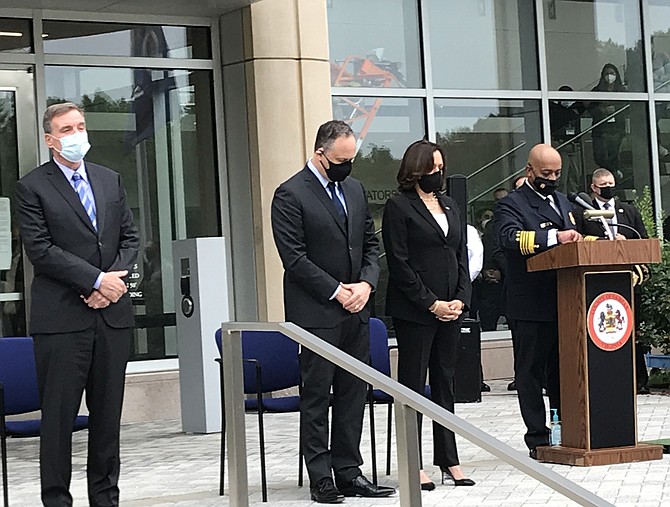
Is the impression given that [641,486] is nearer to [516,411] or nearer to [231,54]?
[516,411]

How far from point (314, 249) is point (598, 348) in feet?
5.91

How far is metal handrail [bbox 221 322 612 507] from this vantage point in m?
3.48

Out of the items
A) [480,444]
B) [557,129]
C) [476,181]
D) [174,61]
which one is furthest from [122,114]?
[480,444]

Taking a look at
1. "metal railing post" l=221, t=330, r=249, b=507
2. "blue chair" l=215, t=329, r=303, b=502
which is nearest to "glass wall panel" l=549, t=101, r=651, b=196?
"blue chair" l=215, t=329, r=303, b=502

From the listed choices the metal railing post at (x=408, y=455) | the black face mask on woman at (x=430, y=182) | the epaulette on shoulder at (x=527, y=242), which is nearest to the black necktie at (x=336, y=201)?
the black face mask on woman at (x=430, y=182)

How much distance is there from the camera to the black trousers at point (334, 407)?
22.7ft

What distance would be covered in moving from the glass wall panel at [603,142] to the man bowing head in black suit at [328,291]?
766cm

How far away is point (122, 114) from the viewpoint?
11.9 metres

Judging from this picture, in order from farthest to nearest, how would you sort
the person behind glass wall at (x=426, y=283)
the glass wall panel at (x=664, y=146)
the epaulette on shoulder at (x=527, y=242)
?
1. the glass wall panel at (x=664, y=146)
2. the epaulette on shoulder at (x=527, y=242)
3. the person behind glass wall at (x=426, y=283)

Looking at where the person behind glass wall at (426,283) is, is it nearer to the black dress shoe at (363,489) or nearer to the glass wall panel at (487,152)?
the black dress shoe at (363,489)

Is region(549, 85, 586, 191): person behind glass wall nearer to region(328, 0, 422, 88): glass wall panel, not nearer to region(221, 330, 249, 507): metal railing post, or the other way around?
region(328, 0, 422, 88): glass wall panel

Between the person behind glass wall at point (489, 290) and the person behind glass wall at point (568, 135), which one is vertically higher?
the person behind glass wall at point (568, 135)

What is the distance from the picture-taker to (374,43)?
13.4 m

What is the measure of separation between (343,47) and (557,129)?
2.76 meters
